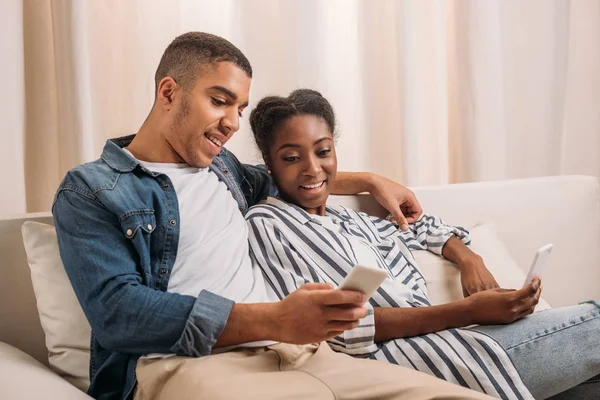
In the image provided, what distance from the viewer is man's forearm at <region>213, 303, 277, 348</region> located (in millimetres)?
1264

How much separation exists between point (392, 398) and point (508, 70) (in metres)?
1.95

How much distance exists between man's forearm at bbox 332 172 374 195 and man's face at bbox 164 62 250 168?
43 centimetres

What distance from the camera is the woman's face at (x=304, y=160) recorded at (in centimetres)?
165

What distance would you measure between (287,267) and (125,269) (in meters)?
0.34

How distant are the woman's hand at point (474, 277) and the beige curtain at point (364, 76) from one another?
0.85 meters

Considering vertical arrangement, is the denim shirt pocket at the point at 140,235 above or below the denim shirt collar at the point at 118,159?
below

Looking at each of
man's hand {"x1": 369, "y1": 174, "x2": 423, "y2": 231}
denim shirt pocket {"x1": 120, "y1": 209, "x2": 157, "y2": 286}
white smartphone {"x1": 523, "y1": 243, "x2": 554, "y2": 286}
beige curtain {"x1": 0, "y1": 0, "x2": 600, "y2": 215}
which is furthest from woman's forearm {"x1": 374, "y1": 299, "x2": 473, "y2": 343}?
beige curtain {"x1": 0, "y1": 0, "x2": 600, "y2": 215}

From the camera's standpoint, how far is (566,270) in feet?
7.07

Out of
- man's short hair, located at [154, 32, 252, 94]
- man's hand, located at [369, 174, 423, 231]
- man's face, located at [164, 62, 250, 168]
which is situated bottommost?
man's hand, located at [369, 174, 423, 231]

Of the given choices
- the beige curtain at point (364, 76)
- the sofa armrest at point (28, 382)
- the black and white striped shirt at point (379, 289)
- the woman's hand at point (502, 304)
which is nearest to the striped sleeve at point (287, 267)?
the black and white striped shirt at point (379, 289)

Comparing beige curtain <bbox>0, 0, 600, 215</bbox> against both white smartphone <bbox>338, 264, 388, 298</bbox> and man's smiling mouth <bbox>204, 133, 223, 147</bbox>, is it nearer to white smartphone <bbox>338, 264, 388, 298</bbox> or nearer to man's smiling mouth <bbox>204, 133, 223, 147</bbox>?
man's smiling mouth <bbox>204, 133, 223, 147</bbox>

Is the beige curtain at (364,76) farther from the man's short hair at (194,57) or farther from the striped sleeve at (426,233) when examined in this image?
the striped sleeve at (426,233)

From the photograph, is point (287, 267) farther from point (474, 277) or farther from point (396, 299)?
point (474, 277)

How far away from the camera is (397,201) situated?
6.09 ft
